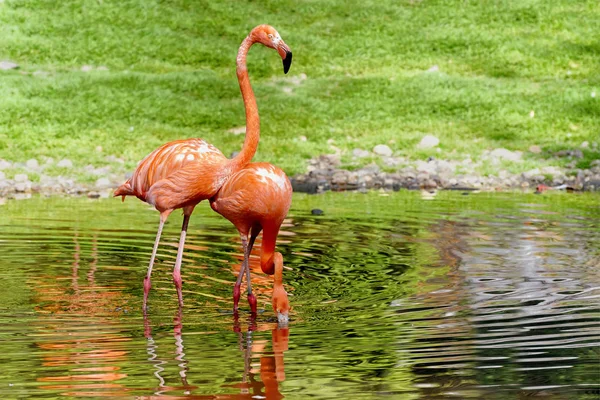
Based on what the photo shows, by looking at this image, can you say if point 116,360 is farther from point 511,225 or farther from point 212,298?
point 511,225

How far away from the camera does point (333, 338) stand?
25.8 feet

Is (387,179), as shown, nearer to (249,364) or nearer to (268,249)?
(268,249)

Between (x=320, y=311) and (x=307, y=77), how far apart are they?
1769cm

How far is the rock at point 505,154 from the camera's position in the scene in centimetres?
2198

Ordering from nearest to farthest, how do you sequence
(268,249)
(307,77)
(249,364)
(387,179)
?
(249,364) → (268,249) → (387,179) → (307,77)

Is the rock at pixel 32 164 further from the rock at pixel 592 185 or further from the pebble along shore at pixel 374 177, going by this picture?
the rock at pixel 592 185

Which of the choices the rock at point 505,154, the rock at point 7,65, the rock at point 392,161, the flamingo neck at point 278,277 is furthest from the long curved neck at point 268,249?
the rock at point 7,65

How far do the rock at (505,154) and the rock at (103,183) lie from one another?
6.99 meters

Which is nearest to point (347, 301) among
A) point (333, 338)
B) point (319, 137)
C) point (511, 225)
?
point (333, 338)

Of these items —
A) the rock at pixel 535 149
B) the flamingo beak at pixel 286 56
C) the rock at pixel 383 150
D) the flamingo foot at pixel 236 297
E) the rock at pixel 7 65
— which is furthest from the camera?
the rock at pixel 7 65

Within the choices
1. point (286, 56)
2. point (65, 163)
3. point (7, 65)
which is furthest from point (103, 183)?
point (286, 56)

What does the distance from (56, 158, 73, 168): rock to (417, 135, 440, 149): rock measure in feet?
21.0

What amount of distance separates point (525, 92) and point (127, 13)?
10102 millimetres

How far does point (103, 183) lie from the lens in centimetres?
1992
